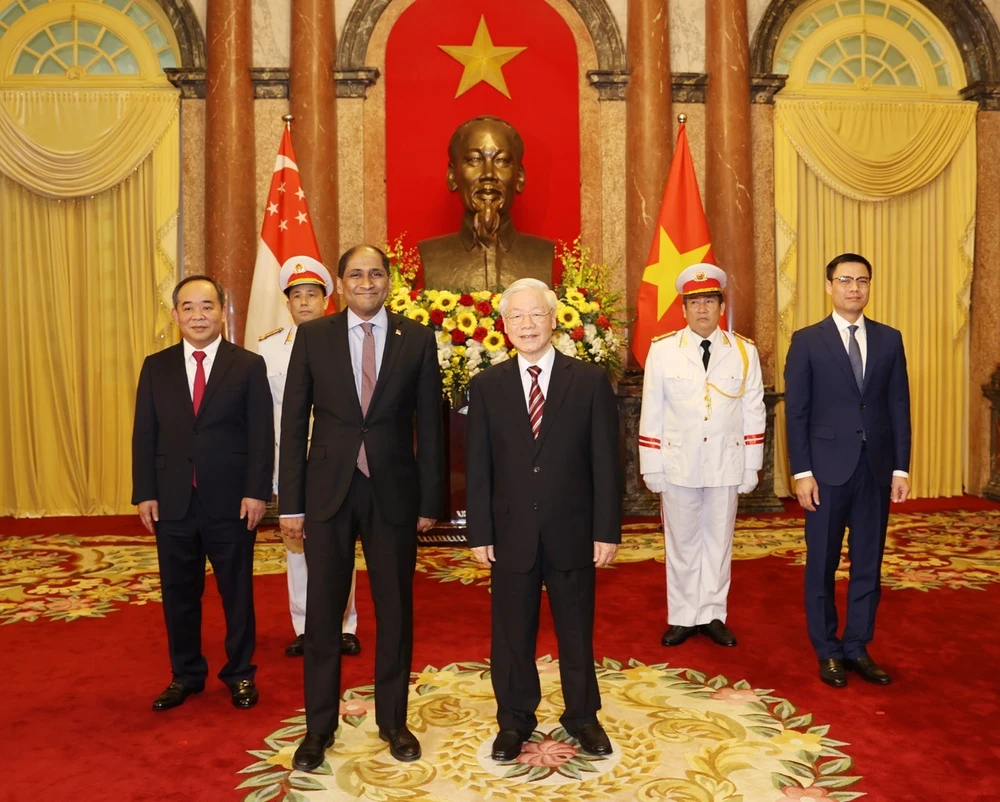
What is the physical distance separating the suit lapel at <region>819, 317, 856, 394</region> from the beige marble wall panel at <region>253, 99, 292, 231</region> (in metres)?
5.03

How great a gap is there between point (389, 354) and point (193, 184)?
5.27 metres

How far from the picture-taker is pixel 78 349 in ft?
26.0

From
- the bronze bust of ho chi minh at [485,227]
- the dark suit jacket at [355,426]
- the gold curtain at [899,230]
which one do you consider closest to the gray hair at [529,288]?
the dark suit jacket at [355,426]

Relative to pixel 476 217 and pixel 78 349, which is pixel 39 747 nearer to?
pixel 476 217

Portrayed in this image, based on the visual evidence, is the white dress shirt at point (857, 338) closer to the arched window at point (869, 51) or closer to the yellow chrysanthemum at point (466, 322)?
the yellow chrysanthemum at point (466, 322)

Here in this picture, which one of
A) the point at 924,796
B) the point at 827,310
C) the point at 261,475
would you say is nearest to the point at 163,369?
the point at 261,475

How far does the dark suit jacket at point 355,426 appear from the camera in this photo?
3184 millimetres

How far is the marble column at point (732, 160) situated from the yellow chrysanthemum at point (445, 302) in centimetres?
274

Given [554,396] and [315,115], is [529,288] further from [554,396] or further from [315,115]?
[315,115]

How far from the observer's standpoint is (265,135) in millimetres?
7719

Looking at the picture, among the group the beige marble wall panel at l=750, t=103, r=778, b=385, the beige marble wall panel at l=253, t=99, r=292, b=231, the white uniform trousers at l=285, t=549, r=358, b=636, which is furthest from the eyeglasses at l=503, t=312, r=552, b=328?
the beige marble wall panel at l=750, t=103, r=778, b=385

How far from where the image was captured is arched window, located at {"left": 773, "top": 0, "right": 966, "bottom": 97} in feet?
27.6

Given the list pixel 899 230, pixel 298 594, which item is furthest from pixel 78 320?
pixel 899 230

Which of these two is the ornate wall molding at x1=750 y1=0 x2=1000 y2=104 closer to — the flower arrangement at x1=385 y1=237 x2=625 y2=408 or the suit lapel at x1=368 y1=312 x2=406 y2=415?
the flower arrangement at x1=385 y1=237 x2=625 y2=408
